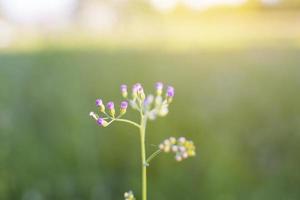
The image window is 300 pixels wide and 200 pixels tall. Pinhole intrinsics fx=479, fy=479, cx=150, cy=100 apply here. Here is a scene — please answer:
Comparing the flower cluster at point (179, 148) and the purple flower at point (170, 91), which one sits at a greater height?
the purple flower at point (170, 91)

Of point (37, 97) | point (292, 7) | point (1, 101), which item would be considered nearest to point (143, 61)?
point (37, 97)

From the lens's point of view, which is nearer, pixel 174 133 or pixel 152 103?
pixel 152 103

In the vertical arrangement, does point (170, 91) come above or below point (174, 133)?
above

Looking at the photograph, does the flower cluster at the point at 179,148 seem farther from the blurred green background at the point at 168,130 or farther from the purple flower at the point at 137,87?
the blurred green background at the point at 168,130

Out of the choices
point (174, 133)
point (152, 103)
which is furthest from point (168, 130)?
point (152, 103)

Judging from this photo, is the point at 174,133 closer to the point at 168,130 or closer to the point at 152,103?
the point at 168,130

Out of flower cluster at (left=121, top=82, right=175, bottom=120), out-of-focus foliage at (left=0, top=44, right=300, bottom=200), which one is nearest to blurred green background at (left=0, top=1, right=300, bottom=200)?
out-of-focus foliage at (left=0, top=44, right=300, bottom=200)

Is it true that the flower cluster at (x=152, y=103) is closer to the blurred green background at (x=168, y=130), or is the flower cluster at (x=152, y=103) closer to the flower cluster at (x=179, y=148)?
the flower cluster at (x=179, y=148)

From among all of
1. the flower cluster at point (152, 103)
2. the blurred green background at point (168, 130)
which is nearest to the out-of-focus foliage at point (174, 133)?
the blurred green background at point (168, 130)

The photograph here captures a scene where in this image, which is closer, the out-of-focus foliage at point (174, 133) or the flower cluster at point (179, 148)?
the flower cluster at point (179, 148)
